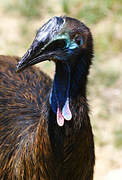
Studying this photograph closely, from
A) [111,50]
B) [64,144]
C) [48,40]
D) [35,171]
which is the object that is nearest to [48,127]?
[64,144]

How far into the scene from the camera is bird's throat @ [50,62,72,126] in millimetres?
2646

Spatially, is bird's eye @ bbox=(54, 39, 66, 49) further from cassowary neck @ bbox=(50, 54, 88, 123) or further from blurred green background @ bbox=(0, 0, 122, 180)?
blurred green background @ bbox=(0, 0, 122, 180)

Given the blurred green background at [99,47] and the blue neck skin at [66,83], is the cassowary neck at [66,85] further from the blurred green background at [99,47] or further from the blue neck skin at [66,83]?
the blurred green background at [99,47]

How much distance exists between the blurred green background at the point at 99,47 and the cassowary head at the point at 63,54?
7.33ft

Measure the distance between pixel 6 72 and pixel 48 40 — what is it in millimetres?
1586

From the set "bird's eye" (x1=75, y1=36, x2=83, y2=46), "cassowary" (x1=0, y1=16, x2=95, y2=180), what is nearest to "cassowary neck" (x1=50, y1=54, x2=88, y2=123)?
"cassowary" (x1=0, y1=16, x2=95, y2=180)

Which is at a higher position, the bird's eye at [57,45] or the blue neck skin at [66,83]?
the bird's eye at [57,45]

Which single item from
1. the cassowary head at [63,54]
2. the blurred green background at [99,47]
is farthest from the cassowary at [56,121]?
the blurred green background at [99,47]

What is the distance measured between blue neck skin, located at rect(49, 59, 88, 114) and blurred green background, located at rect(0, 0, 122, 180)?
2235mm

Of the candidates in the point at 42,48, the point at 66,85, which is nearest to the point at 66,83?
the point at 66,85

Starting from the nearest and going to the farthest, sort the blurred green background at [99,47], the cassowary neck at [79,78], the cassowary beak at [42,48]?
the cassowary beak at [42,48] < the cassowary neck at [79,78] < the blurred green background at [99,47]

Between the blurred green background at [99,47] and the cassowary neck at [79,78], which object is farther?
the blurred green background at [99,47]

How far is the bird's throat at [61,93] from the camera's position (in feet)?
8.68

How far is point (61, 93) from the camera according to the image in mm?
2689
